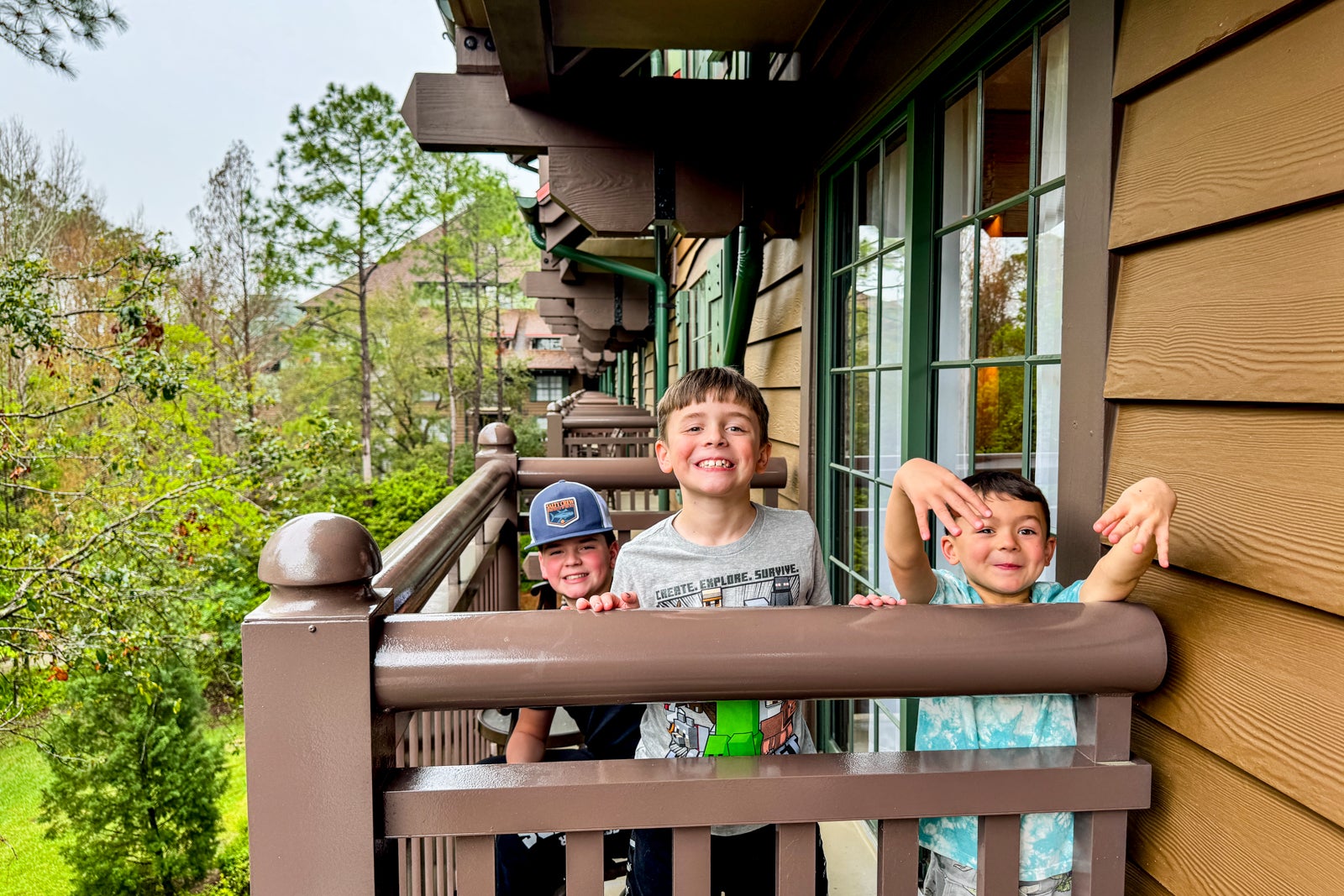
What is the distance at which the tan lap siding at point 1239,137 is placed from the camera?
36.0 inches

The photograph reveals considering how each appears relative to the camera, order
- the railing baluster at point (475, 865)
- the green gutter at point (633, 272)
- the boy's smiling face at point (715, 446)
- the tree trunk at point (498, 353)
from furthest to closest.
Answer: the tree trunk at point (498, 353), the green gutter at point (633, 272), the boy's smiling face at point (715, 446), the railing baluster at point (475, 865)

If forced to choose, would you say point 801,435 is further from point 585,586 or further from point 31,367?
point 31,367

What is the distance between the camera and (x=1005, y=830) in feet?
3.54

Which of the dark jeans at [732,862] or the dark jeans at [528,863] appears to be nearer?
the dark jeans at [732,862]

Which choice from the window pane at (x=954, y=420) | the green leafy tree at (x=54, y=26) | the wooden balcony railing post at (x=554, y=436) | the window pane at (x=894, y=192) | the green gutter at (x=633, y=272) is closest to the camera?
the window pane at (x=954, y=420)

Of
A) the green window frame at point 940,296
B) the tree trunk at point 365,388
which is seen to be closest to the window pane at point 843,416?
the green window frame at point 940,296

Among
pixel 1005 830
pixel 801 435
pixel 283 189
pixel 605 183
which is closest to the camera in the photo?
pixel 1005 830

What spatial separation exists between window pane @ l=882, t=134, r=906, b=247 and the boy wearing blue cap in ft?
3.90

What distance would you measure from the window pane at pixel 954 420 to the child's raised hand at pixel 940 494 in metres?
1.14

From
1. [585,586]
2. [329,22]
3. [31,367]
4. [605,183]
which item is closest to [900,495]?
[585,586]

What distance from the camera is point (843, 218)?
3.02m

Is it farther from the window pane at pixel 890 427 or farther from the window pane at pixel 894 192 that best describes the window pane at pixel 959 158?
the window pane at pixel 890 427

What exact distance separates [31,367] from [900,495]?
15.2 metres

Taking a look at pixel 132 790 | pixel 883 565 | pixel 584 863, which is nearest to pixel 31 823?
pixel 132 790
